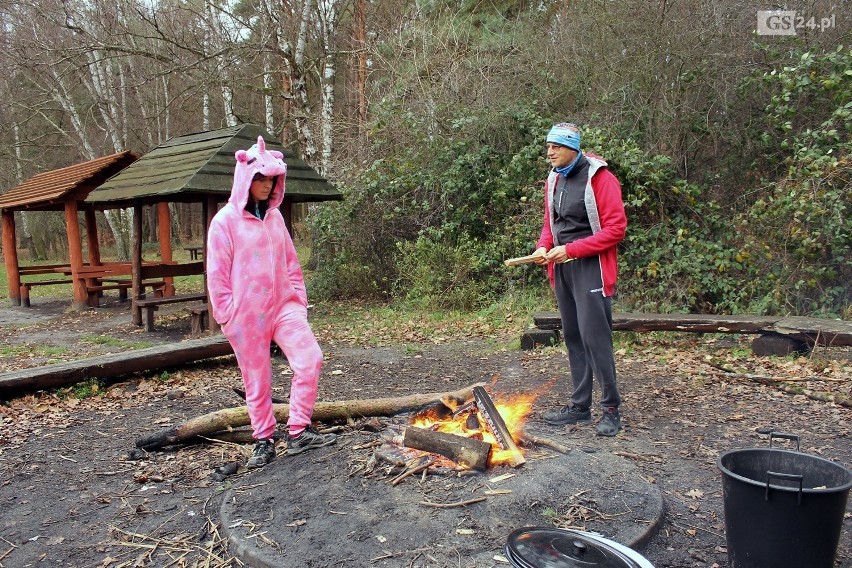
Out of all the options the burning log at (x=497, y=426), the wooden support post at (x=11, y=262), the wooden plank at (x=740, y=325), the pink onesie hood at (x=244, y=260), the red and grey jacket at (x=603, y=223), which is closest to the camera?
the burning log at (x=497, y=426)

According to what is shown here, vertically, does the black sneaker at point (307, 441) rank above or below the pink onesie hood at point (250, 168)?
below

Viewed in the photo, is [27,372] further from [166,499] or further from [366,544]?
[366,544]

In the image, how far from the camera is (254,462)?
4.12 meters

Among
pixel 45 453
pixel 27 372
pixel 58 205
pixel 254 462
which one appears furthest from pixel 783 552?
pixel 58 205

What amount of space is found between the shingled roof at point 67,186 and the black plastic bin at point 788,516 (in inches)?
549

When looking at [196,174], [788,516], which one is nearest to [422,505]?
[788,516]

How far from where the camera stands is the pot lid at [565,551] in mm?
2561

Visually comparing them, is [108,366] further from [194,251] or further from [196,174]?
[194,251]

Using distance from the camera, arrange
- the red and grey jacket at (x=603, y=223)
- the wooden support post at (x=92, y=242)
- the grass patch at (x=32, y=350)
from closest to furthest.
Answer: the red and grey jacket at (x=603, y=223) < the grass patch at (x=32, y=350) < the wooden support post at (x=92, y=242)

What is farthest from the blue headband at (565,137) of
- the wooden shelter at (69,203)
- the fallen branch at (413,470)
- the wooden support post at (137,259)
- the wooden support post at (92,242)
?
the wooden support post at (92,242)

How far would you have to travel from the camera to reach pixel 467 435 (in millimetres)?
3961

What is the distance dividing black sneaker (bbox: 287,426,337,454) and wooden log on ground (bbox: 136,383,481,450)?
0.42 meters

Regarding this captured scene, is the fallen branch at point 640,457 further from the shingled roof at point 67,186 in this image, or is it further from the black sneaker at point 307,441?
the shingled roof at point 67,186

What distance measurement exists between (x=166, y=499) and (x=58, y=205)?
1271 cm
